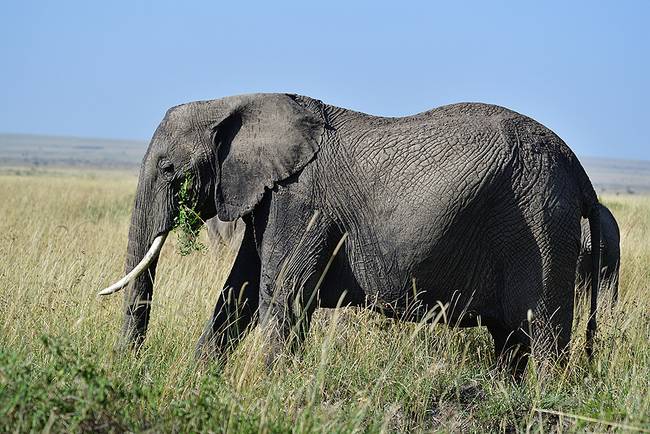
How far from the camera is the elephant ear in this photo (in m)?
7.14

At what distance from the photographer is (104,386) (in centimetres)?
459

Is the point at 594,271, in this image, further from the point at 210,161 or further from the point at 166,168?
the point at 166,168

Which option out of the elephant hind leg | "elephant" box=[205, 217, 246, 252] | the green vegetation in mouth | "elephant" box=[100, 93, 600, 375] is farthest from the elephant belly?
"elephant" box=[205, 217, 246, 252]

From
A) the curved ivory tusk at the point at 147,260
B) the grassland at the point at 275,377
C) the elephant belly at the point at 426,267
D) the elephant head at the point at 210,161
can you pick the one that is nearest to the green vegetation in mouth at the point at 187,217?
the elephant head at the point at 210,161

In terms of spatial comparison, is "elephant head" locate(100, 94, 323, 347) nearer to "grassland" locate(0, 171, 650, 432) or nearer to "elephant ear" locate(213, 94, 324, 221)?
"elephant ear" locate(213, 94, 324, 221)

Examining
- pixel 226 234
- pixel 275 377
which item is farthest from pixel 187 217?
pixel 226 234

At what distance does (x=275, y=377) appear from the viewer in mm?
6039

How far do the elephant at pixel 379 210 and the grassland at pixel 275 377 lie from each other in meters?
0.26

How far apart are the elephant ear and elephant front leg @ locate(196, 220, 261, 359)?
30 cm

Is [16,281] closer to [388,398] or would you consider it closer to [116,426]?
[388,398]

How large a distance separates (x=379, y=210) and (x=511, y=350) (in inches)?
50.8

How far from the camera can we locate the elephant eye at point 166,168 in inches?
289

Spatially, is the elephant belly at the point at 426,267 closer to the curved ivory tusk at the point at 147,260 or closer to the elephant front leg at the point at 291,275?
the elephant front leg at the point at 291,275

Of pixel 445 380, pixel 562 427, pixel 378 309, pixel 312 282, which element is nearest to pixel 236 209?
pixel 312 282
